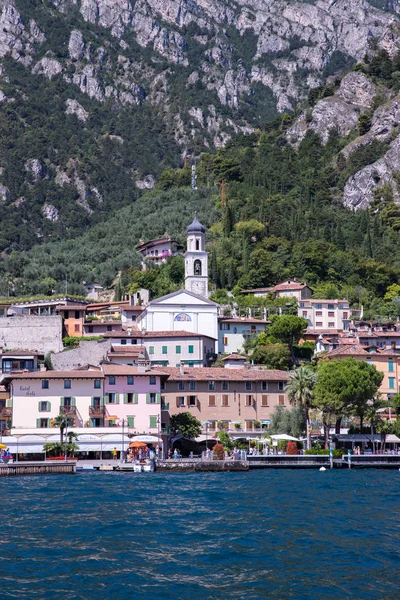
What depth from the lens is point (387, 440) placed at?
75.8 m

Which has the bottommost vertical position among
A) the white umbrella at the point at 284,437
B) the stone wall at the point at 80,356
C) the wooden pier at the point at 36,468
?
the wooden pier at the point at 36,468

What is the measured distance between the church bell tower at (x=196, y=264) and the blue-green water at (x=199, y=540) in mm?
55212

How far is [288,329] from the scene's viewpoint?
3743 inches

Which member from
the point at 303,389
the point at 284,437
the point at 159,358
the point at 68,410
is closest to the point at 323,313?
the point at 159,358

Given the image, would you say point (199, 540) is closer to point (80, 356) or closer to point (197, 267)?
point (80, 356)

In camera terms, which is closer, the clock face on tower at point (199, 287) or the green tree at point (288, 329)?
the green tree at point (288, 329)

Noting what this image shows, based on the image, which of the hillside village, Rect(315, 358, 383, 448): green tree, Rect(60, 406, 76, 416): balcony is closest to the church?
the hillside village

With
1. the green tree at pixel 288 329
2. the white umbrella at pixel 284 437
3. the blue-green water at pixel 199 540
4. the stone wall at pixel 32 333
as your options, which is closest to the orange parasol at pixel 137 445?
the white umbrella at pixel 284 437

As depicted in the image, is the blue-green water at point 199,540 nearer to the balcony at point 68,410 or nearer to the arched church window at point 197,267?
the balcony at point 68,410

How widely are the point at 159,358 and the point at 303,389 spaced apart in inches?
876

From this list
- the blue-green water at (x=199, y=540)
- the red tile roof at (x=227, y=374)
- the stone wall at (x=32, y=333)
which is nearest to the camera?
the blue-green water at (x=199, y=540)

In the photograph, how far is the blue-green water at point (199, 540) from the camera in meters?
28.5

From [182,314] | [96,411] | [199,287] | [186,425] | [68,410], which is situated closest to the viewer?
[68,410]

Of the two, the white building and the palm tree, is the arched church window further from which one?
the palm tree
